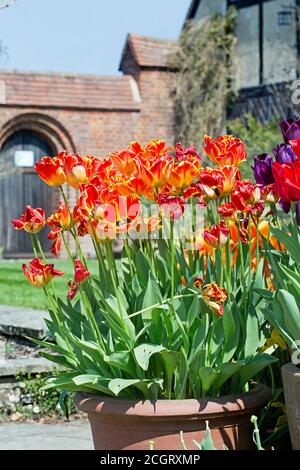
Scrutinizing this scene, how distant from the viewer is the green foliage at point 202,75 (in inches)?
808

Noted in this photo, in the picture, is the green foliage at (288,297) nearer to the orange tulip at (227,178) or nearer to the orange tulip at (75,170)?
the orange tulip at (227,178)

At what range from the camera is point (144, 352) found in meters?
2.42

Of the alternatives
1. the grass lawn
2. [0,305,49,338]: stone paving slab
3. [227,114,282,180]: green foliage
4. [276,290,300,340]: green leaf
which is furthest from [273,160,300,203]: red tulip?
[227,114,282,180]: green foliage

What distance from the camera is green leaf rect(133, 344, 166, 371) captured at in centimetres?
238

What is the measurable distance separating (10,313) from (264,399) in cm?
478

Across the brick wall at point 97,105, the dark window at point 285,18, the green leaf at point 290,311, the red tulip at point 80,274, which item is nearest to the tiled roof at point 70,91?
the brick wall at point 97,105

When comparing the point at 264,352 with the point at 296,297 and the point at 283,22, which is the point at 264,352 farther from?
the point at 283,22

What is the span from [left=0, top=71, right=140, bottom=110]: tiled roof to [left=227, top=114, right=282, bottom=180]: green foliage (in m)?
2.32

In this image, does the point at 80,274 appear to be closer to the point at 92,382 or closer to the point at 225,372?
the point at 92,382

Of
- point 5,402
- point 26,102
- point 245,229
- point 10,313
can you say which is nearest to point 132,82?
point 26,102

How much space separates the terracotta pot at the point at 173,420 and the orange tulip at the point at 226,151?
678 millimetres

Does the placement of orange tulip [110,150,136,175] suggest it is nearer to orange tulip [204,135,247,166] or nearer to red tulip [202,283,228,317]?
orange tulip [204,135,247,166]

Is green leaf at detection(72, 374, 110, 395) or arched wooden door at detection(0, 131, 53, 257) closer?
green leaf at detection(72, 374, 110, 395)

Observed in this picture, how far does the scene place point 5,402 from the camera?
5.41m
